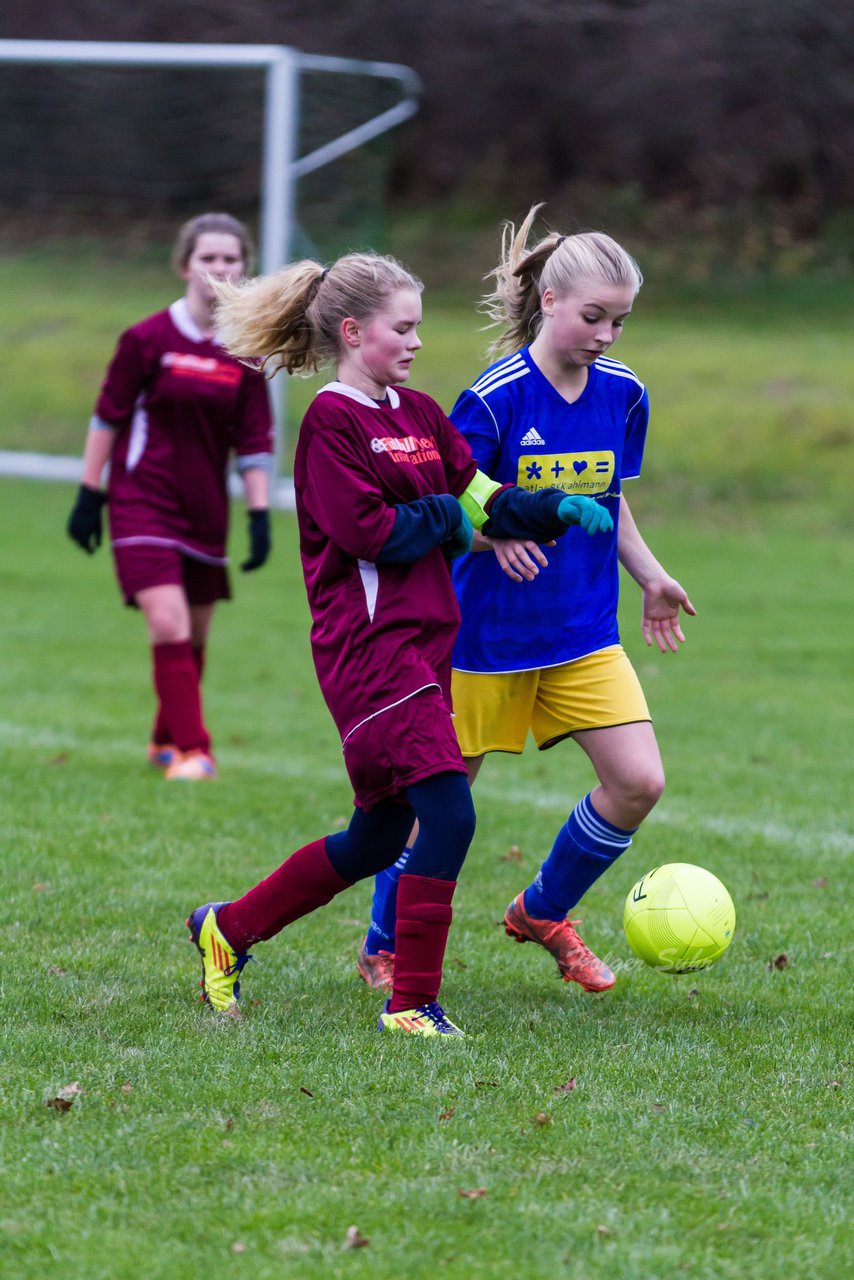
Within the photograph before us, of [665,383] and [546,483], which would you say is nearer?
[546,483]

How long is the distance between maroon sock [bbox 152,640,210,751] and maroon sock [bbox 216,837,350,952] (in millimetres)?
3010

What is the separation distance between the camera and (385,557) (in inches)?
155

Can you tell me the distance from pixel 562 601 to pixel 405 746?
2.61 feet

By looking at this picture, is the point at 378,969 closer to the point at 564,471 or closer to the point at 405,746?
the point at 405,746

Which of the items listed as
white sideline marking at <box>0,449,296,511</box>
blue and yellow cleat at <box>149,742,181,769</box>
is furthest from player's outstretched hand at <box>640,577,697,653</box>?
white sideline marking at <box>0,449,296,511</box>

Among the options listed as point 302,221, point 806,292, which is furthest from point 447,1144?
point 806,292

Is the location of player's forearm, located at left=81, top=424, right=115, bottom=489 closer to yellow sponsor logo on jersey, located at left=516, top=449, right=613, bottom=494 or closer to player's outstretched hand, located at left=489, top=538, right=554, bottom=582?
yellow sponsor logo on jersey, located at left=516, top=449, right=613, bottom=494

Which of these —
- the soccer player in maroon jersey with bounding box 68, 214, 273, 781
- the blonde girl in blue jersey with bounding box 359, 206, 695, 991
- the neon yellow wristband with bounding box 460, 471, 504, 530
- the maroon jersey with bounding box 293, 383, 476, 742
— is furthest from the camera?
the soccer player in maroon jersey with bounding box 68, 214, 273, 781


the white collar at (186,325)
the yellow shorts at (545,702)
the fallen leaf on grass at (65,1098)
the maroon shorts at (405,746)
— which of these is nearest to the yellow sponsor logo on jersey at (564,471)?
the yellow shorts at (545,702)

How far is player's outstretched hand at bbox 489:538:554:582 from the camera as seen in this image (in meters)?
4.20

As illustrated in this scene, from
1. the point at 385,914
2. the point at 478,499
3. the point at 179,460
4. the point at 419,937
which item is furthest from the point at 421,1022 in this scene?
the point at 179,460

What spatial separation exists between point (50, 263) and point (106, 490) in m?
12.1

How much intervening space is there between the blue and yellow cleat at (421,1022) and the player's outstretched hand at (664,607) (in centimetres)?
117

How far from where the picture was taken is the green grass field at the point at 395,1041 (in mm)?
3010
